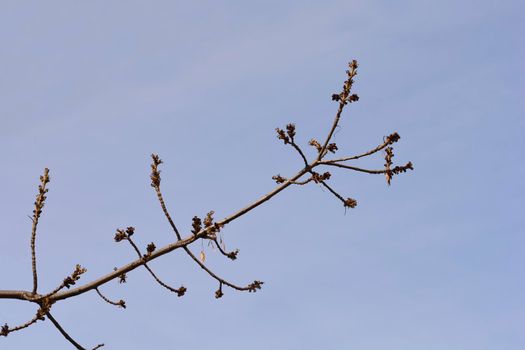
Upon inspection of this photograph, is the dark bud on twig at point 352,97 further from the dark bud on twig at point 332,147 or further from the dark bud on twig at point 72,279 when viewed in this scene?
the dark bud on twig at point 72,279

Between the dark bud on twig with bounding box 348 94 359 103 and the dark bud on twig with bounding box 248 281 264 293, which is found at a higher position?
the dark bud on twig with bounding box 348 94 359 103

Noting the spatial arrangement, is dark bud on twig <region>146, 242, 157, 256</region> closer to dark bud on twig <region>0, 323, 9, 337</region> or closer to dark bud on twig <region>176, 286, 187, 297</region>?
dark bud on twig <region>176, 286, 187, 297</region>

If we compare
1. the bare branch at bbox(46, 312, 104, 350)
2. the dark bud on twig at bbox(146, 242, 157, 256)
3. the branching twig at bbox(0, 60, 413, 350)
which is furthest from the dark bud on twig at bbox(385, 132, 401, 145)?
the bare branch at bbox(46, 312, 104, 350)

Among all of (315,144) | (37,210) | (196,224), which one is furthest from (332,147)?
(37,210)

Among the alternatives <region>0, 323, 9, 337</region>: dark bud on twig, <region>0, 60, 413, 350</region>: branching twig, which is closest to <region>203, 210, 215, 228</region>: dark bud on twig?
<region>0, 60, 413, 350</region>: branching twig

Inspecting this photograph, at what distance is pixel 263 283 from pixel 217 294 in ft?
1.87

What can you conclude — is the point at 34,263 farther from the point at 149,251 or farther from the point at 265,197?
the point at 265,197

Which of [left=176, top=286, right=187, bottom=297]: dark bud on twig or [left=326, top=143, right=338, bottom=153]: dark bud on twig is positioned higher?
[left=326, top=143, right=338, bottom=153]: dark bud on twig

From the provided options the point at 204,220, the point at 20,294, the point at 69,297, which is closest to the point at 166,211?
the point at 204,220

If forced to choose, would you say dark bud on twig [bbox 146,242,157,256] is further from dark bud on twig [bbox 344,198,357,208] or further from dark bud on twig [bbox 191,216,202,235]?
dark bud on twig [bbox 344,198,357,208]

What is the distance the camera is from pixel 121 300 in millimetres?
7363

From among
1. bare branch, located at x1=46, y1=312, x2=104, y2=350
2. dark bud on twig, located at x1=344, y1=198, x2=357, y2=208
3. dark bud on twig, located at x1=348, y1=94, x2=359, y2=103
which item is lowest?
bare branch, located at x1=46, y1=312, x2=104, y2=350

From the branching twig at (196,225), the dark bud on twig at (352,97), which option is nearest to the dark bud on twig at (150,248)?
the branching twig at (196,225)

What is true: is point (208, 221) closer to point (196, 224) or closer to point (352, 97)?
point (196, 224)
